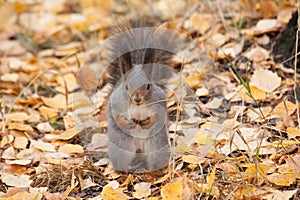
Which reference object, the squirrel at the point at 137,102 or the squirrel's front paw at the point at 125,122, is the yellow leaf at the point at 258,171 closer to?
the squirrel at the point at 137,102

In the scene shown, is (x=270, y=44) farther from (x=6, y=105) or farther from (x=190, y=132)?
(x=6, y=105)

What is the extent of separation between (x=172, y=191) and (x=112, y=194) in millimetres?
283

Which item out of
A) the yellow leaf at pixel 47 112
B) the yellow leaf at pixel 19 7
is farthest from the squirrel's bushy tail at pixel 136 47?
the yellow leaf at pixel 19 7

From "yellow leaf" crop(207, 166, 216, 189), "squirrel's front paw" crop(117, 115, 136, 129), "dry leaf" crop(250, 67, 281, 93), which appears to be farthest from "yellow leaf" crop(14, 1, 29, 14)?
"yellow leaf" crop(207, 166, 216, 189)

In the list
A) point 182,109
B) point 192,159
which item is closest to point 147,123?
point 192,159

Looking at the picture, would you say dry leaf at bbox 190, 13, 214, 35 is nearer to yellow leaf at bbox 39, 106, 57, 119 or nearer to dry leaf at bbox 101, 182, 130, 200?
yellow leaf at bbox 39, 106, 57, 119

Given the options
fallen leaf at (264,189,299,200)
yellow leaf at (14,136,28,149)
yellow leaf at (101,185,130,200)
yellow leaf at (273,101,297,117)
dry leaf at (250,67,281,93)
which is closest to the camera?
fallen leaf at (264,189,299,200)

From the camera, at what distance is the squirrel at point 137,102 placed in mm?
2434

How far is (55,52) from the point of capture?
14.1 feet

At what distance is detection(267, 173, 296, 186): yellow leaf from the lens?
2270mm

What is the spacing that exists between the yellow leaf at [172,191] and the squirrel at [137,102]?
0.92 ft

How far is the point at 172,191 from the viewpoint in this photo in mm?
2258

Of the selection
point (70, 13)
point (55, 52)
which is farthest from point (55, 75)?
point (70, 13)

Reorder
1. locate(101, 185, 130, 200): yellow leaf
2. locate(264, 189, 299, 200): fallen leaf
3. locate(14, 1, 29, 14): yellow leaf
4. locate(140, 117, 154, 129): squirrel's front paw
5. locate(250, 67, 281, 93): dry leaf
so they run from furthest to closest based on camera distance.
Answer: locate(14, 1, 29, 14): yellow leaf
locate(250, 67, 281, 93): dry leaf
locate(140, 117, 154, 129): squirrel's front paw
locate(101, 185, 130, 200): yellow leaf
locate(264, 189, 299, 200): fallen leaf
